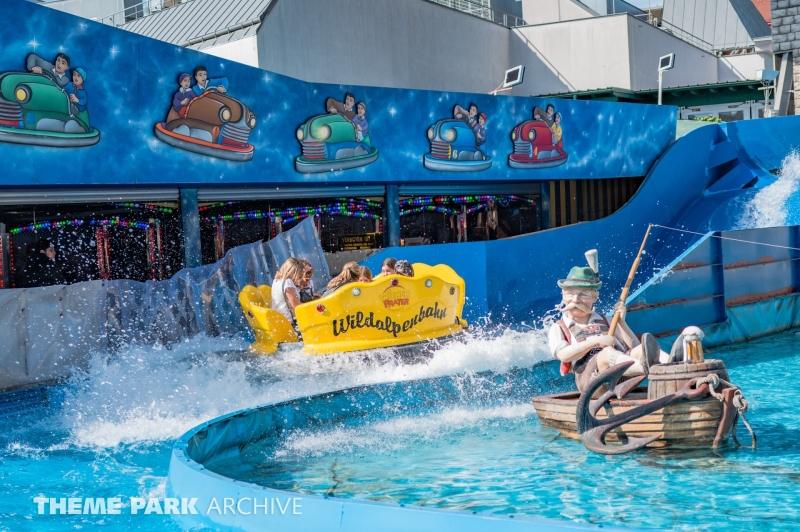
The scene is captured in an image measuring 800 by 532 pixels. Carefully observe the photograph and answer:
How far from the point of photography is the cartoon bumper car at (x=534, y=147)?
15.2m

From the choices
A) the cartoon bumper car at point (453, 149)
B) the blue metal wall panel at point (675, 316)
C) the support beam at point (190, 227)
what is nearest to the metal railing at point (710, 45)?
the cartoon bumper car at point (453, 149)

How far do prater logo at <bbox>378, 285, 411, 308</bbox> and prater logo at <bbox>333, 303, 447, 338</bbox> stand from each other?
0.53ft

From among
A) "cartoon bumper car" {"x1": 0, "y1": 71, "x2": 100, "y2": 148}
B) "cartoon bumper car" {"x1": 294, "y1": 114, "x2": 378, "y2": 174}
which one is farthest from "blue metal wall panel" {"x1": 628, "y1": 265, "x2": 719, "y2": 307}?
"cartoon bumper car" {"x1": 0, "y1": 71, "x2": 100, "y2": 148}

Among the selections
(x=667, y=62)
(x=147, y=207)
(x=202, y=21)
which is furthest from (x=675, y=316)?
(x=667, y=62)

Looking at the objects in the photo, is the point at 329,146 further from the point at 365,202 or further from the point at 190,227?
the point at 190,227

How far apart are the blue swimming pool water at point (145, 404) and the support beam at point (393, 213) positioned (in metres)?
4.41

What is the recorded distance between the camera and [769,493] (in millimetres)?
4988

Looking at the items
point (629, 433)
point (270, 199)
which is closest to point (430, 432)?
point (629, 433)

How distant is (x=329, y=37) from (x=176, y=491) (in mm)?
14775

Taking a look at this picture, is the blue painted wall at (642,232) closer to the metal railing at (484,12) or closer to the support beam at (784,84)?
the support beam at (784,84)

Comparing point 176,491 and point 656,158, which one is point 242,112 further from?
point 656,158

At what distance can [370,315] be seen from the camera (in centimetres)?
947

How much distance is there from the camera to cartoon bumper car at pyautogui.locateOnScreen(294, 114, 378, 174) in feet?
40.5

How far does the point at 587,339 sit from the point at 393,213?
8.32m
